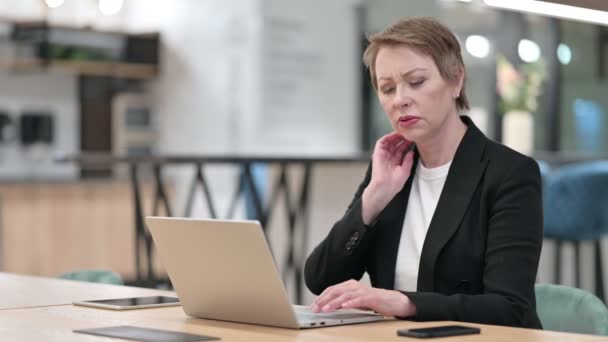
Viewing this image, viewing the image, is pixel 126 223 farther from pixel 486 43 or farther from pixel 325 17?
pixel 486 43

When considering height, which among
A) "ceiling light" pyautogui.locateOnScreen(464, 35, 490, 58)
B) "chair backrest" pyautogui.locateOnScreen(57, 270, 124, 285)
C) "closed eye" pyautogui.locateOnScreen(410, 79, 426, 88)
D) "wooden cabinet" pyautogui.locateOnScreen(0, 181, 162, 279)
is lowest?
"wooden cabinet" pyautogui.locateOnScreen(0, 181, 162, 279)

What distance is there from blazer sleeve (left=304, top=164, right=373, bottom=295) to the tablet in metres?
0.31

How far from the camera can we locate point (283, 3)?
28.0 feet

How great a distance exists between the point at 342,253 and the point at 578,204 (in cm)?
301

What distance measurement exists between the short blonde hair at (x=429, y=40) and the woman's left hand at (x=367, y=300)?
51cm

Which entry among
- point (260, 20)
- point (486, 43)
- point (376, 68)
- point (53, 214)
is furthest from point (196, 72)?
point (376, 68)

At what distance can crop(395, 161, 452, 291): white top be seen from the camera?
2172mm

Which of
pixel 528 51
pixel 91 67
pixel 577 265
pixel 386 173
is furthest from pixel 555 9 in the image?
pixel 91 67

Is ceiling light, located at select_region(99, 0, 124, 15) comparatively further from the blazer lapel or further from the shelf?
the blazer lapel

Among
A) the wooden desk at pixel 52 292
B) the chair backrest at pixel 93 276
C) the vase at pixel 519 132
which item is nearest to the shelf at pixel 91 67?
the vase at pixel 519 132

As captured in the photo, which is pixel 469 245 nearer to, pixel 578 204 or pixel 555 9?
pixel 555 9

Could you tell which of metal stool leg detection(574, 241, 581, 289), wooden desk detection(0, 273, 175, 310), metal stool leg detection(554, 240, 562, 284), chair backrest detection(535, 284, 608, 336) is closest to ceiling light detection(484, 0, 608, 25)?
chair backrest detection(535, 284, 608, 336)

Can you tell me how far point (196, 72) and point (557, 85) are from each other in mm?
3241

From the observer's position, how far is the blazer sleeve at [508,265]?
1872 mm
